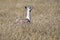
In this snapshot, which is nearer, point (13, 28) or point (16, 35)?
point (16, 35)

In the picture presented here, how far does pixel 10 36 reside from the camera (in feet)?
35.1

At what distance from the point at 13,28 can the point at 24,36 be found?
145cm

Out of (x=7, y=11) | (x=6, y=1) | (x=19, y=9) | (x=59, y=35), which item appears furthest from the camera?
(x=6, y=1)

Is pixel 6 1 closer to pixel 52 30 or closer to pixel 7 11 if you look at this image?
pixel 7 11

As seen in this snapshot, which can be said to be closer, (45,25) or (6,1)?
(45,25)

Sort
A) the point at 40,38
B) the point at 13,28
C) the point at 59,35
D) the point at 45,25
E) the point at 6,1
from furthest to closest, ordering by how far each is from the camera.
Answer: the point at 6,1 < the point at 45,25 < the point at 13,28 < the point at 59,35 < the point at 40,38

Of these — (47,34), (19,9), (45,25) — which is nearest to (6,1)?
(19,9)

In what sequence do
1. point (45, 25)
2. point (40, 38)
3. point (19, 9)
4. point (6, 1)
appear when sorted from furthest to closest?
1. point (6, 1)
2. point (19, 9)
3. point (45, 25)
4. point (40, 38)

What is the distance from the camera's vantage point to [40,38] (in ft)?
34.8

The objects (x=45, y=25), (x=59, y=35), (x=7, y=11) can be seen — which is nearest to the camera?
(x=59, y=35)

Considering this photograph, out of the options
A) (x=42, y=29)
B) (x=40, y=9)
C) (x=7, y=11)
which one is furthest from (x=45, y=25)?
(x=40, y=9)

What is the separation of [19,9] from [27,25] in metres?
6.86

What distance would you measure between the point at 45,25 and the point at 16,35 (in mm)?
2724

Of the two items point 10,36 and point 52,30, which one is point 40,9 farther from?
point 10,36
